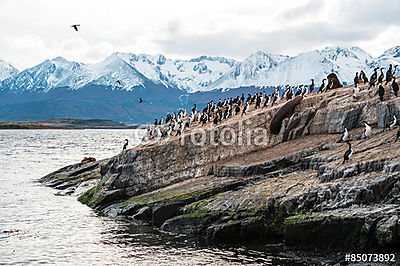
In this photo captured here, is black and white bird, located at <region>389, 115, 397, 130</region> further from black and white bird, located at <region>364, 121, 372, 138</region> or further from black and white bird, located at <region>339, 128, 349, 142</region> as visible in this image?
black and white bird, located at <region>339, 128, 349, 142</region>

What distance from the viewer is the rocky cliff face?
2138cm

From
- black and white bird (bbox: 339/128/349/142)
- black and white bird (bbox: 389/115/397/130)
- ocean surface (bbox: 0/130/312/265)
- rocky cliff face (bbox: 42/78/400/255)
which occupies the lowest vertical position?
ocean surface (bbox: 0/130/312/265)

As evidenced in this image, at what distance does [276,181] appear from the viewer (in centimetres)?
2769

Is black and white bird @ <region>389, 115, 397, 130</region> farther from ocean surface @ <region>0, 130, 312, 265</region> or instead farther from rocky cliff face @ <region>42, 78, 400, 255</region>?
ocean surface @ <region>0, 130, 312, 265</region>

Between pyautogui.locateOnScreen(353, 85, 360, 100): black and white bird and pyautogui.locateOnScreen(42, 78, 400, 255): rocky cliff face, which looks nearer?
pyautogui.locateOnScreen(42, 78, 400, 255): rocky cliff face

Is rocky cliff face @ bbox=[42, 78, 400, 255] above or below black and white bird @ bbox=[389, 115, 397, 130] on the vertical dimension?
below

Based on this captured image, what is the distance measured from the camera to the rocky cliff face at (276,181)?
2138cm

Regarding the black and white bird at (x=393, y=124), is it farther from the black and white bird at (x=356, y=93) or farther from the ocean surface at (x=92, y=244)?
the ocean surface at (x=92, y=244)

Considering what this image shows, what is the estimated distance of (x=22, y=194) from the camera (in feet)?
145

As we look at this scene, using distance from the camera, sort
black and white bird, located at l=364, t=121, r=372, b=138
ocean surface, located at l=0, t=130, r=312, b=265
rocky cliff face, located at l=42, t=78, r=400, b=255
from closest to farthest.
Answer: rocky cliff face, located at l=42, t=78, r=400, b=255 → ocean surface, located at l=0, t=130, r=312, b=265 → black and white bird, located at l=364, t=121, r=372, b=138

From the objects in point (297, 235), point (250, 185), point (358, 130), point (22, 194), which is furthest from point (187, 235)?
point (22, 194)

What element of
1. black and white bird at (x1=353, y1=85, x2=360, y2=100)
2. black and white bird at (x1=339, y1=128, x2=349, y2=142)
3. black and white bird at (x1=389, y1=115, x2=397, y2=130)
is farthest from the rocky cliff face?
black and white bird at (x1=389, y1=115, x2=397, y2=130)

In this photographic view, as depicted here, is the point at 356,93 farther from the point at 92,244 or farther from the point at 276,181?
the point at 92,244

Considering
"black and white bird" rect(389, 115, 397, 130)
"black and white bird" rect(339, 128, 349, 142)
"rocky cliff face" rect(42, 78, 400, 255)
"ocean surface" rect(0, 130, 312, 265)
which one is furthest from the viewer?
"black and white bird" rect(339, 128, 349, 142)
